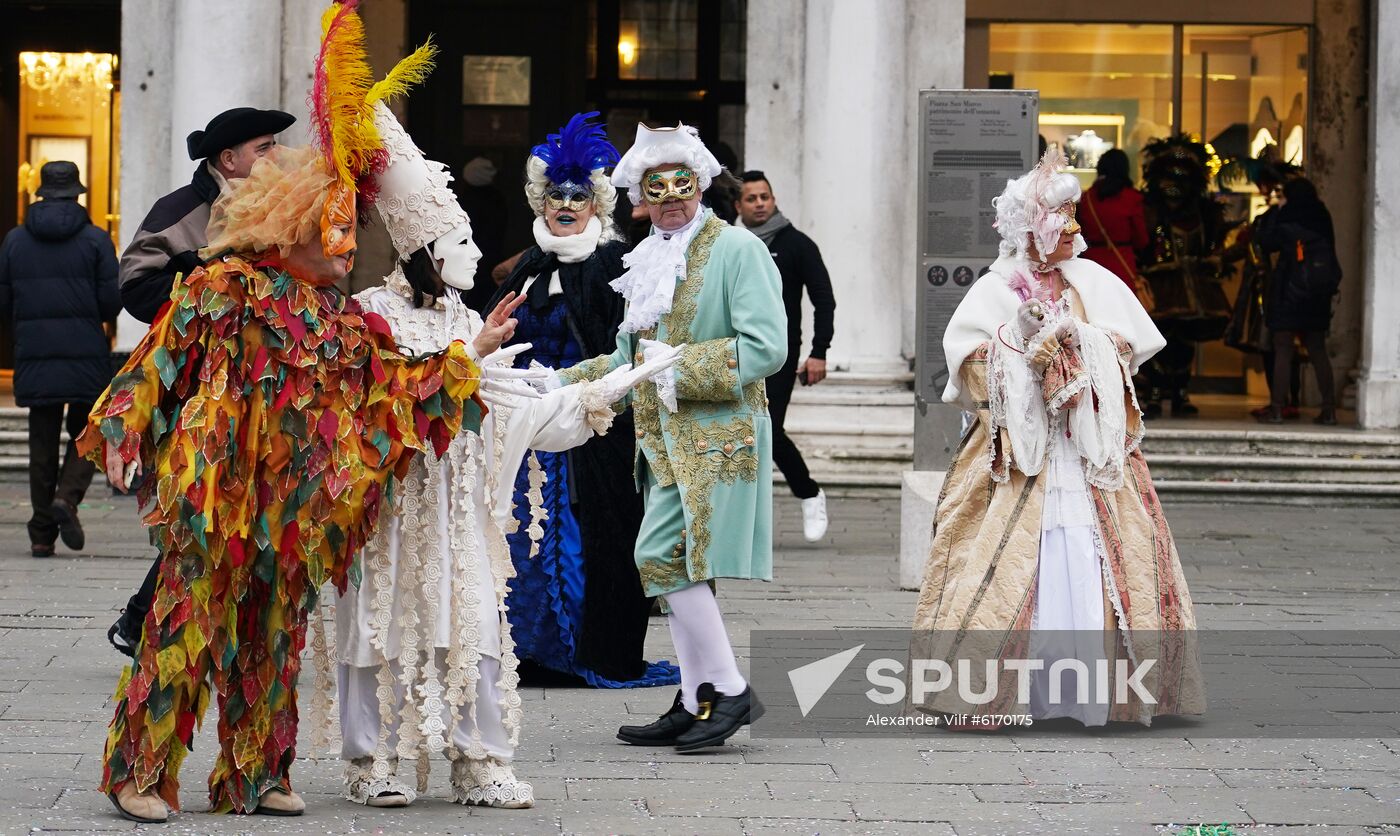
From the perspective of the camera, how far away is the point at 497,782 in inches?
212

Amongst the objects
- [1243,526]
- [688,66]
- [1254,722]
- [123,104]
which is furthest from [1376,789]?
[688,66]

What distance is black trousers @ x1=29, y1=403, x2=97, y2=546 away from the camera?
1009cm

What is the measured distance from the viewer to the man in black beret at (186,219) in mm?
6398

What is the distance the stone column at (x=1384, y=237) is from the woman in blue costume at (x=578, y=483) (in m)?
8.14

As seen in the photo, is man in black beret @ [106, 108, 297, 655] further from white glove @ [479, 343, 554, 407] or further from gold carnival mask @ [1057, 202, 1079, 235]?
gold carnival mask @ [1057, 202, 1079, 235]

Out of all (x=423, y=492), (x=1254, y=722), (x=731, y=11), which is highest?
(x=731, y=11)

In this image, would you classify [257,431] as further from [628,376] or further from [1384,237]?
[1384,237]

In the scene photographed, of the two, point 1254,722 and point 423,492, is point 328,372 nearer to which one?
point 423,492

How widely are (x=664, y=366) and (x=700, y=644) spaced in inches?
34.4

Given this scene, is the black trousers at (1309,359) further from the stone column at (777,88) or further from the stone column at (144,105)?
the stone column at (144,105)

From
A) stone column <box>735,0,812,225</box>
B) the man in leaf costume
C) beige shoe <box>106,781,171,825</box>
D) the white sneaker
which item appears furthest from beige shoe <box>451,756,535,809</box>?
stone column <box>735,0,812,225</box>

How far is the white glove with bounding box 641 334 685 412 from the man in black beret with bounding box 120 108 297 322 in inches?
52.2

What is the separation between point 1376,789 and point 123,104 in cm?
1076

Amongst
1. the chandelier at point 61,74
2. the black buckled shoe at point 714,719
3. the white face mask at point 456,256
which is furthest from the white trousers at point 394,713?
the chandelier at point 61,74
